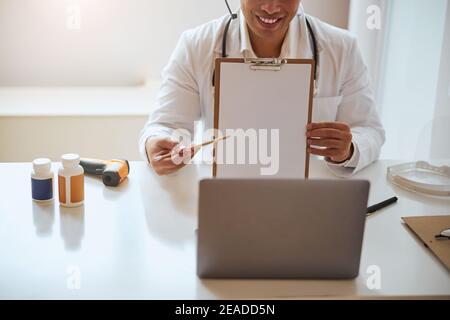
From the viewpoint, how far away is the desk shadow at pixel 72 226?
1047mm

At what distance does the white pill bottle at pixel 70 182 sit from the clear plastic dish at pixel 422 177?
0.74 metres

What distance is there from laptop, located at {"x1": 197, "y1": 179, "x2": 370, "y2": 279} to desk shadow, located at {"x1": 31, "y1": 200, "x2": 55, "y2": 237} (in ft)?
1.13

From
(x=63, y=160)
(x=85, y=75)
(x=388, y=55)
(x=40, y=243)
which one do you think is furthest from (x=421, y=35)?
(x=40, y=243)

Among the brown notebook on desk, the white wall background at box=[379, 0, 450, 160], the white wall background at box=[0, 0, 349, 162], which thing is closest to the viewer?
the brown notebook on desk

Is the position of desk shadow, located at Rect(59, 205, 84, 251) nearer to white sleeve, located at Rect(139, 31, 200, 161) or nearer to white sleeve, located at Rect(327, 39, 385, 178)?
white sleeve, located at Rect(139, 31, 200, 161)

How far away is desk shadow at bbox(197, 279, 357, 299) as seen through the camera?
35.5 inches

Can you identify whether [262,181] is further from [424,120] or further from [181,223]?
[424,120]

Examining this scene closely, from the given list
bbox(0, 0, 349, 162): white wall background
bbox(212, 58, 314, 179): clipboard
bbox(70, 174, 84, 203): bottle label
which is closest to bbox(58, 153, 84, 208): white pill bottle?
bbox(70, 174, 84, 203): bottle label

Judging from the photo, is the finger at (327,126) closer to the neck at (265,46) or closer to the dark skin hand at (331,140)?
the dark skin hand at (331,140)

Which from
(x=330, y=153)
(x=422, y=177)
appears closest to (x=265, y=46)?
(x=330, y=153)

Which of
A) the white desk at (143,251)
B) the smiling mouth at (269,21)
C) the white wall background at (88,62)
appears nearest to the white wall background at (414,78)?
the white wall background at (88,62)

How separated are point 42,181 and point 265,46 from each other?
0.77m

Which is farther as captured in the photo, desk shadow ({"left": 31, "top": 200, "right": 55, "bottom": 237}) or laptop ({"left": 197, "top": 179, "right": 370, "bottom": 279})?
desk shadow ({"left": 31, "top": 200, "right": 55, "bottom": 237})
